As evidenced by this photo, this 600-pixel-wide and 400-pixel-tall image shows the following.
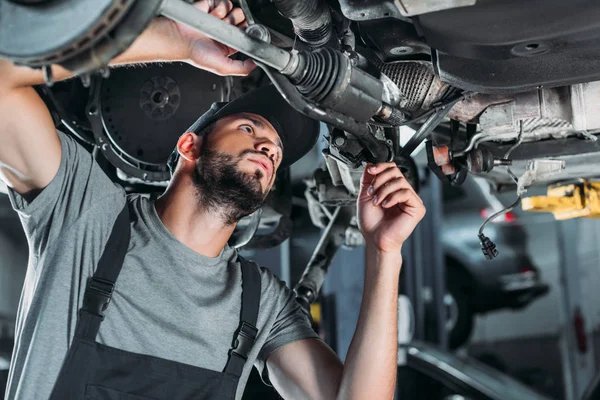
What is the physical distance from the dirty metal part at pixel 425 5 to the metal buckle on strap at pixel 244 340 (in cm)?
72

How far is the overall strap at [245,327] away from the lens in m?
1.40

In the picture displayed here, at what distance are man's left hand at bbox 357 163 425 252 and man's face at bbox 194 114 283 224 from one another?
22cm

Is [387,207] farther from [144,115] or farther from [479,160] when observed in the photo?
[144,115]

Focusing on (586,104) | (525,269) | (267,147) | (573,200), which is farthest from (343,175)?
(525,269)

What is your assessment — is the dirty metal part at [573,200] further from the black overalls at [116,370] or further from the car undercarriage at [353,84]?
the black overalls at [116,370]

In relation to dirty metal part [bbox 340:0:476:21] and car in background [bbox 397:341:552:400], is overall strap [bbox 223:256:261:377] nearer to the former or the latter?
dirty metal part [bbox 340:0:476:21]

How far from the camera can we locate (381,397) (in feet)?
4.65

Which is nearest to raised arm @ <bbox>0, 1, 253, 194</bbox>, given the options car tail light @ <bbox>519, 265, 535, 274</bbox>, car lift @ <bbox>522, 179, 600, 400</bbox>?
car lift @ <bbox>522, 179, 600, 400</bbox>

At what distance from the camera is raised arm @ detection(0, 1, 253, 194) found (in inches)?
40.0

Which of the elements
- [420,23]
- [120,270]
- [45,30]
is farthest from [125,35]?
[120,270]

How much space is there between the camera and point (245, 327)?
1.42 m

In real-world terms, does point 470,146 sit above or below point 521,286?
below

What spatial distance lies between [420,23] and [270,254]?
203 centimetres

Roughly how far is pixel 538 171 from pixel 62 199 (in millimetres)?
1097
